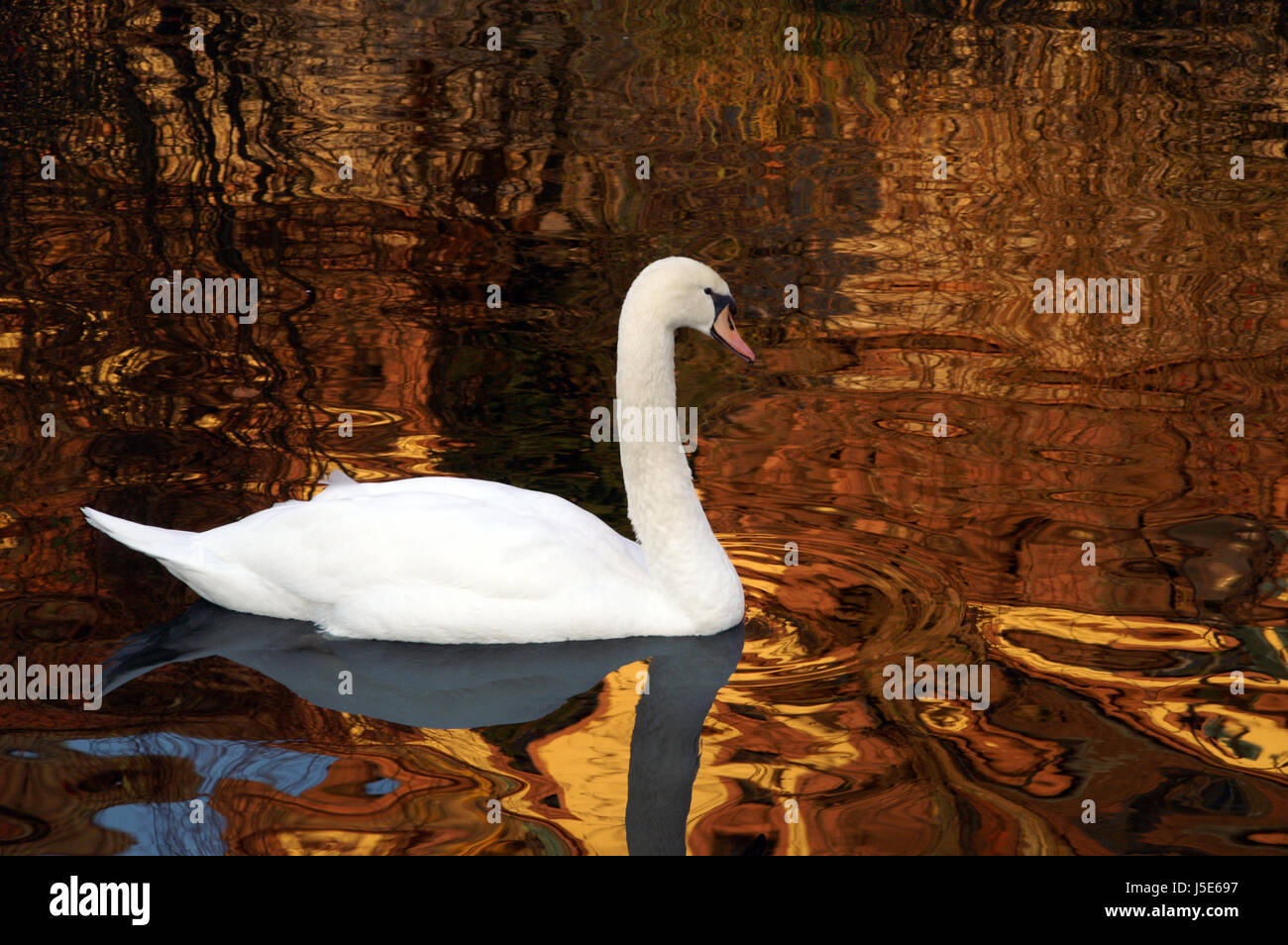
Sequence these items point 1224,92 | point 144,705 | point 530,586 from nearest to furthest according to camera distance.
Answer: point 144,705 < point 530,586 < point 1224,92

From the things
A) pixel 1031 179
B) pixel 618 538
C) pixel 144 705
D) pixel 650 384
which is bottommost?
pixel 144 705

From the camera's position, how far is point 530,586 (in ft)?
20.9

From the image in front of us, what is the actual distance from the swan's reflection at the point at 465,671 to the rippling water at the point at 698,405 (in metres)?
0.02

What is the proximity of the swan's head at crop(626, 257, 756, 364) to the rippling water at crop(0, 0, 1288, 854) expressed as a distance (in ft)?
4.07

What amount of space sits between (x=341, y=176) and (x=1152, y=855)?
9729 millimetres

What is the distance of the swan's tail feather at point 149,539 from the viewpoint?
6.56m

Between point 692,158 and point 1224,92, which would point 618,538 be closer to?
point 692,158

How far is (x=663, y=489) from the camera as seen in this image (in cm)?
659

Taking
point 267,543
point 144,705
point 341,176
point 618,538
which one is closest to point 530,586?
point 618,538

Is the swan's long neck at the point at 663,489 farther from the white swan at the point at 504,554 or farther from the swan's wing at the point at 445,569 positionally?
the swan's wing at the point at 445,569

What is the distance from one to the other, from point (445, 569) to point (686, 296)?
145 cm

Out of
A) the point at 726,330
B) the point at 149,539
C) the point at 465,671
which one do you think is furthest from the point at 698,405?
the point at 149,539
